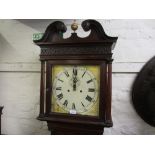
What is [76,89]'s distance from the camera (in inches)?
40.7

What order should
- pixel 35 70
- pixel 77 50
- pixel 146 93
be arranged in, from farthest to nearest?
pixel 35 70 < pixel 146 93 < pixel 77 50

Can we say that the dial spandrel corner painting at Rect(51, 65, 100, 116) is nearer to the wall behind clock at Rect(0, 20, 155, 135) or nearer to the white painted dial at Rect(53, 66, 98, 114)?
the white painted dial at Rect(53, 66, 98, 114)

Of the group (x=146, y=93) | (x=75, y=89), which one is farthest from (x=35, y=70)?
(x=146, y=93)

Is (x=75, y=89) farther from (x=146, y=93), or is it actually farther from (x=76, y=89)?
(x=146, y=93)

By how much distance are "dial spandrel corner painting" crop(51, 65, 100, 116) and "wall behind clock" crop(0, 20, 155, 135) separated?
0.37m

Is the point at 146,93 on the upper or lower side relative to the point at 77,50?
lower

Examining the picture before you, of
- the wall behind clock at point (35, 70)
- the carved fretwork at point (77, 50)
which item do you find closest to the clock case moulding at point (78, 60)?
the carved fretwork at point (77, 50)

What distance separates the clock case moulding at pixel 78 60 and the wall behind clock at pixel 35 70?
34 cm

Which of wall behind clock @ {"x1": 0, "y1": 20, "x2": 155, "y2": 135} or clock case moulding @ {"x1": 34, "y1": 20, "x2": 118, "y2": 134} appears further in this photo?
wall behind clock @ {"x1": 0, "y1": 20, "x2": 155, "y2": 135}

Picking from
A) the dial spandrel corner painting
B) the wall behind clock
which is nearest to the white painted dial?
the dial spandrel corner painting

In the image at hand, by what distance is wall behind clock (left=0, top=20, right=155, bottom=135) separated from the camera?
1.29 metres

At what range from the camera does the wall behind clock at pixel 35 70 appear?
1290mm

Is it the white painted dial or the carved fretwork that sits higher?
the carved fretwork

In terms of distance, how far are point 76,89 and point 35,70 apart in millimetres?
547
